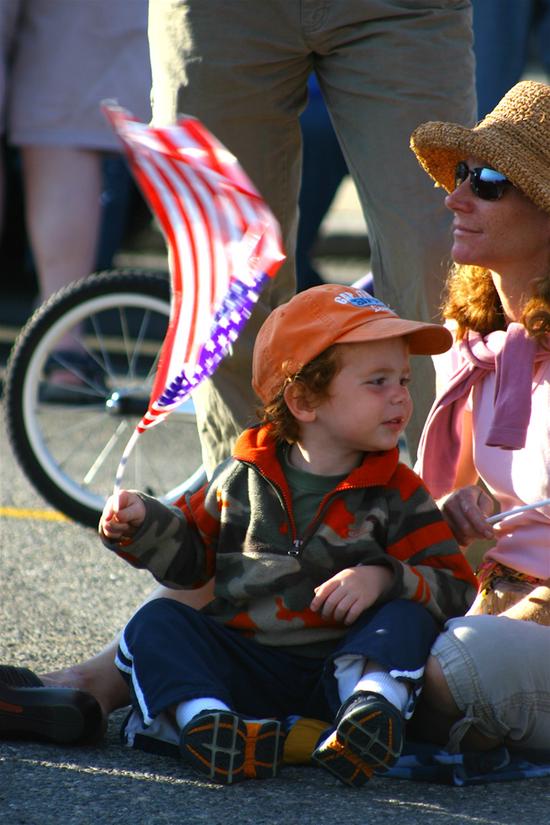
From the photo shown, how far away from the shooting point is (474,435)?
3.45 metres

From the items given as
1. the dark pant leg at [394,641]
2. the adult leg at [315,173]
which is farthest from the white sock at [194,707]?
the adult leg at [315,173]

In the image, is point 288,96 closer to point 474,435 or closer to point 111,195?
point 474,435

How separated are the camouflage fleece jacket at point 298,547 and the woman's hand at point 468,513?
5cm

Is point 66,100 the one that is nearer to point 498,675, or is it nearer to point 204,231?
point 204,231

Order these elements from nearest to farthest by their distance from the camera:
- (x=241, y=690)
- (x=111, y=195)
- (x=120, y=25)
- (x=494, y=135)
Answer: (x=241, y=690)
(x=494, y=135)
(x=120, y=25)
(x=111, y=195)

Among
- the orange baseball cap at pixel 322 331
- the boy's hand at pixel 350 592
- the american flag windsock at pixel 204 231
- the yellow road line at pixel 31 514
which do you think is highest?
the american flag windsock at pixel 204 231

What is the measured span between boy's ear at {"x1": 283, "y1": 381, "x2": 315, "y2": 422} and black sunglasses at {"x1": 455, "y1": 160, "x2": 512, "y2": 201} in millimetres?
532

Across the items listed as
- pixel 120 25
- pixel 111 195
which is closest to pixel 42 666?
pixel 120 25

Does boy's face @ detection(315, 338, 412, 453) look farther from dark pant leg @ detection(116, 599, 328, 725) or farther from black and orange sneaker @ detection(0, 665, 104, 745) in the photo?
black and orange sneaker @ detection(0, 665, 104, 745)

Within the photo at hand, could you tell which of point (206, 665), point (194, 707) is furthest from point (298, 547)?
point (194, 707)

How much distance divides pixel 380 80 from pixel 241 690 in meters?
1.43

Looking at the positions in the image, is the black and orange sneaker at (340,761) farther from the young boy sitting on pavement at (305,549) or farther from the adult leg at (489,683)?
the adult leg at (489,683)

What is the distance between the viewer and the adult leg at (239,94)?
3.80 m

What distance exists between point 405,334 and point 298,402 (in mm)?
243
